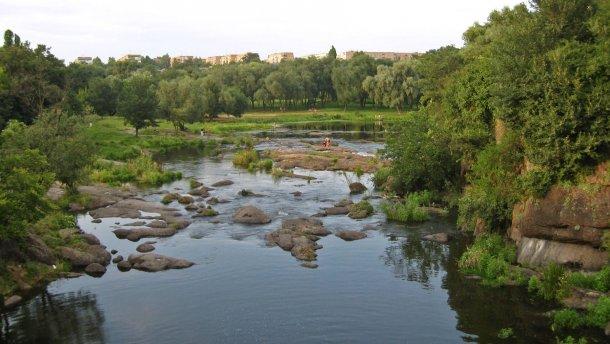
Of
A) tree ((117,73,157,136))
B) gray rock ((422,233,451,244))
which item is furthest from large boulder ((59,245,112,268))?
tree ((117,73,157,136))

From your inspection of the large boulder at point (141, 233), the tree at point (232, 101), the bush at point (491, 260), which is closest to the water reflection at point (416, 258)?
the bush at point (491, 260)

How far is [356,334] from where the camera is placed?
26891 mm

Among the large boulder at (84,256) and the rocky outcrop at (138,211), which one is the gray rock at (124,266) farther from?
the rocky outcrop at (138,211)

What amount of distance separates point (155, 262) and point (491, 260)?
67.6 ft

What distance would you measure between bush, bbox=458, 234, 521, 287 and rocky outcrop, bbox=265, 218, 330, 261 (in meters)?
9.80

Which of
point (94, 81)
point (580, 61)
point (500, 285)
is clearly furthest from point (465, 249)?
point (94, 81)

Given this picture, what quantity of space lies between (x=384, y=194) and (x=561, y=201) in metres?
26.0

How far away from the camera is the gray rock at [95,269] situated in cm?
3559

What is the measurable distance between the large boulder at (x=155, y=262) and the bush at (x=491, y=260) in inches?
684

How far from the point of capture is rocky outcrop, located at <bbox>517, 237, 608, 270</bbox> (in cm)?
3011

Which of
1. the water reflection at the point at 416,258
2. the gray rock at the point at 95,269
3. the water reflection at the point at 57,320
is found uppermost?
the water reflection at the point at 416,258

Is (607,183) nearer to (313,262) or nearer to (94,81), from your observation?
(313,262)

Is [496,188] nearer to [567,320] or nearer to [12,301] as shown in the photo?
[567,320]

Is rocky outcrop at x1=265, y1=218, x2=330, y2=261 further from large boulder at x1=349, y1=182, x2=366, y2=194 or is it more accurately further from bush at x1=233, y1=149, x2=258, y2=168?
bush at x1=233, y1=149, x2=258, y2=168
